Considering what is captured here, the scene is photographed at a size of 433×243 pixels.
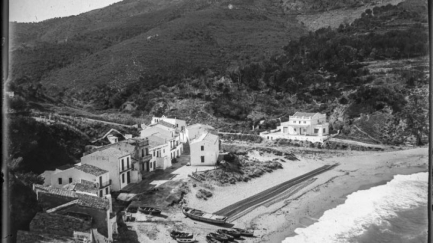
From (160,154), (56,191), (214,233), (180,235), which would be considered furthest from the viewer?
(160,154)

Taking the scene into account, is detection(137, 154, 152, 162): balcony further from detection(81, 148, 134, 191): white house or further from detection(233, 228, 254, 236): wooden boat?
detection(233, 228, 254, 236): wooden boat

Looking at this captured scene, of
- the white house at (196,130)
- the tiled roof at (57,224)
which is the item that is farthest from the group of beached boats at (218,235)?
the white house at (196,130)

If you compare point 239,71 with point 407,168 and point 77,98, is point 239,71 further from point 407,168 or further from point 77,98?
point 407,168

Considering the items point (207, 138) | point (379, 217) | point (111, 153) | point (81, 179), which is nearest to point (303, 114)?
point (207, 138)

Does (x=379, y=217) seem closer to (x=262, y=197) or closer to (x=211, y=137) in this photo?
(x=262, y=197)

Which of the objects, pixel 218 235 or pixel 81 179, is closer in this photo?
pixel 218 235
